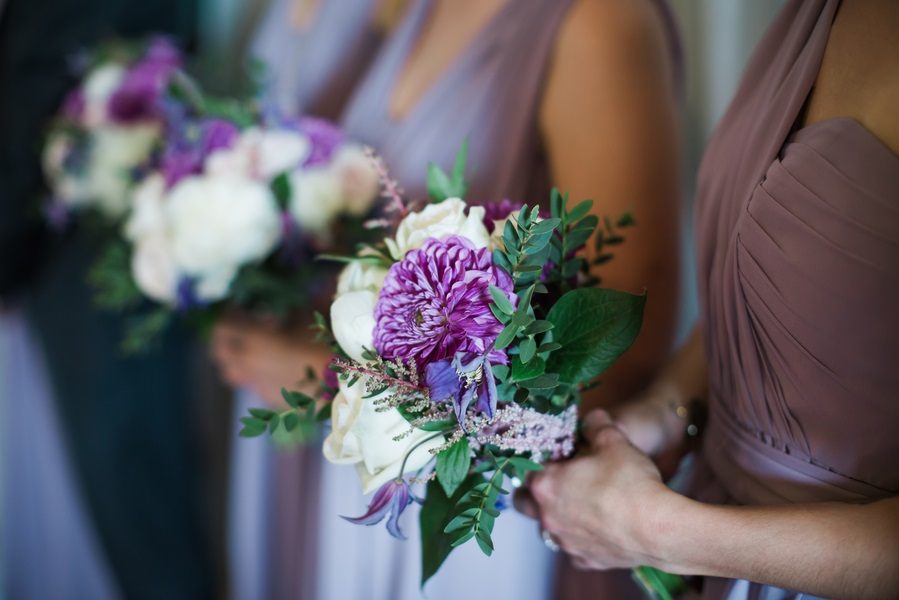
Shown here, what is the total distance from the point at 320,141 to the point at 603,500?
71 cm

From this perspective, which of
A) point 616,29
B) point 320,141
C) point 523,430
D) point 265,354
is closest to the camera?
point 523,430

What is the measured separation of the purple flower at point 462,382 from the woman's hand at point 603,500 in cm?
18

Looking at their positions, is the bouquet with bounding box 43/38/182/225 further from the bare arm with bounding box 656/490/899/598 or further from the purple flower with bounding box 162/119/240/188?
the bare arm with bounding box 656/490/899/598

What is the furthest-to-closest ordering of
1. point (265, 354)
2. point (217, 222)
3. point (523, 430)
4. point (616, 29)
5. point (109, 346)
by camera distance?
1. point (109, 346)
2. point (265, 354)
3. point (217, 222)
4. point (616, 29)
5. point (523, 430)

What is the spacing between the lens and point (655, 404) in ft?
2.82

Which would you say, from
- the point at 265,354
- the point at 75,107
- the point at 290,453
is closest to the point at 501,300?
the point at 265,354

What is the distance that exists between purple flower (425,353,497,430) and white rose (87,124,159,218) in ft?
3.42

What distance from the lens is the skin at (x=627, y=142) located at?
94cm

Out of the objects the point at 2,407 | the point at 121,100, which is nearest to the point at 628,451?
the point at 121,100

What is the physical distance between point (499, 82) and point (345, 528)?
2.44 feet

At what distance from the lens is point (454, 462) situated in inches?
24.9

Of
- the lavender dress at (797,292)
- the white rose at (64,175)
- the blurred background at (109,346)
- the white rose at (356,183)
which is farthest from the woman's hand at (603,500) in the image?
the white rose at (64,175)

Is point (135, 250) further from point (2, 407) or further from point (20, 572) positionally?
point (20, 572)

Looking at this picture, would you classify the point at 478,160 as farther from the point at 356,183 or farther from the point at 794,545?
the point at 794,545
